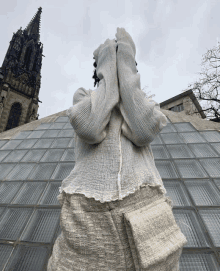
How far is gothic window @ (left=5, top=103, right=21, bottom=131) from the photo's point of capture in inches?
1010

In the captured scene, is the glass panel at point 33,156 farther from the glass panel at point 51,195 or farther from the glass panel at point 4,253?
the glass panel at point 4,253

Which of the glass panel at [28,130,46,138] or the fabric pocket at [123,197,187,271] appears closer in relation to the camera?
the fabric pocket at [123,197,187,271]

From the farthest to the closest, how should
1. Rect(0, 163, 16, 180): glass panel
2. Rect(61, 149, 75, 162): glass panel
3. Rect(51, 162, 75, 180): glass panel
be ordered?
1. Rect(61, 149, 75, 162): glass panel
2. Rect(0, 163, 16, 180): glass panel
3. Rect(51, 162, 75, 180): glass panel

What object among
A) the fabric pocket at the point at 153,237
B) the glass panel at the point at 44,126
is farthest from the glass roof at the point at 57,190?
the fabric pocket at the point at 153,237

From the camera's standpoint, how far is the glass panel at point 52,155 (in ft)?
13.9

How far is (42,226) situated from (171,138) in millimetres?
3836

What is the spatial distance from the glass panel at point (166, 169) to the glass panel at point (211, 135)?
1.69m

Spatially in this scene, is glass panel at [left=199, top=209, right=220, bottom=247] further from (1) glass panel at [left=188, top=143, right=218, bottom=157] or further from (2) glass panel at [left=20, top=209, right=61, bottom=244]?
(2) glass panel at [left=20, top=209, right=61, bottom=244]

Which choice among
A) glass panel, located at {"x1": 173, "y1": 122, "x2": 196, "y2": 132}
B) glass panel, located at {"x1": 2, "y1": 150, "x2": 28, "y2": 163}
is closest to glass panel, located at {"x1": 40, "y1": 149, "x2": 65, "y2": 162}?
glass panel, located at {"x1": 2, "y1": 150, "x2": 28, "y2": 163}

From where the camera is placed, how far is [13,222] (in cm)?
259

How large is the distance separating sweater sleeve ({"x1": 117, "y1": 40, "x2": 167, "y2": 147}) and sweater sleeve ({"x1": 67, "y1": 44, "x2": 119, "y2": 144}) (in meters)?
0.07

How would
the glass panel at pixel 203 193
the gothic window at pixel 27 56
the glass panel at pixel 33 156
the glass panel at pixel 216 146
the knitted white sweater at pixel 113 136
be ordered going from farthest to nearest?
1. the gothic window at pixel 27 56
2. the glass panel at pixel 33 156
3. the glass panel at pixel 216 146
4. the glass panel at pixel 203 193
5. the knitted white sweater at pixel 113 136

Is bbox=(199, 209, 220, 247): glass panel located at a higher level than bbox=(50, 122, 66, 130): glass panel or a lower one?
lower

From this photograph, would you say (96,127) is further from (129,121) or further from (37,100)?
(37,100)
